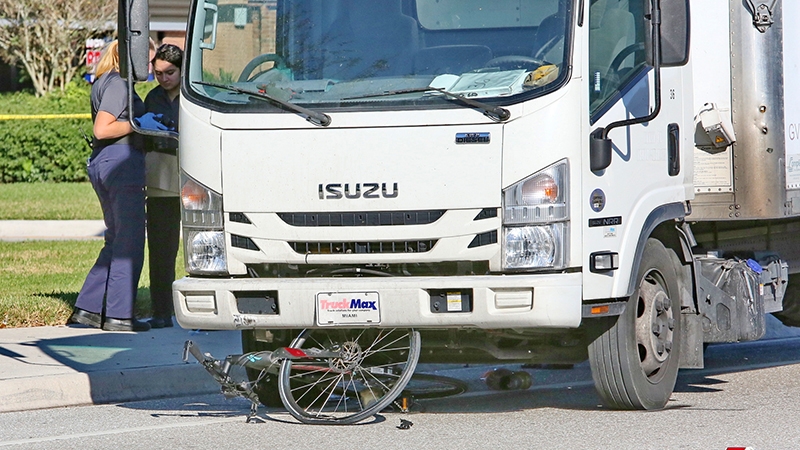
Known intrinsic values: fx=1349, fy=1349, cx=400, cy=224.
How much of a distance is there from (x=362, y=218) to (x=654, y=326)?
174cm

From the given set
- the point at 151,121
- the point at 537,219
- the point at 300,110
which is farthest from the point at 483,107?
the point at 151,121

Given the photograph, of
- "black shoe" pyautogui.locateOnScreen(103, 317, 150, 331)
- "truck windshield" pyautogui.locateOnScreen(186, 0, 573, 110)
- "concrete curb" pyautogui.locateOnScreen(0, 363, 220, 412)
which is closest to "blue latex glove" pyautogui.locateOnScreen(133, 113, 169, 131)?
"black shoe" pyautogui.locateOnScreen(103, 317, 150, 331)

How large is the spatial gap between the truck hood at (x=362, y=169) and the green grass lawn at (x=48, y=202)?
11.9 m

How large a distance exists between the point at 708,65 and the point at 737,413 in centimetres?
198

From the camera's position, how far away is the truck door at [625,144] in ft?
21.1

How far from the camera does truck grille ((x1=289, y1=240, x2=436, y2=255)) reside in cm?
632

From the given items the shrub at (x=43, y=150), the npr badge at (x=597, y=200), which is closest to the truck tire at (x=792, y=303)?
the npr badge at (x=597, y=200)

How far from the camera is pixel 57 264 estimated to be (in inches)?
520

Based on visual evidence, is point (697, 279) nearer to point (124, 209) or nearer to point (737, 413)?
point (737, 413)

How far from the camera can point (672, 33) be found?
646cm

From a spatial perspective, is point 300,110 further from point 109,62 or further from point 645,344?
point 109,62

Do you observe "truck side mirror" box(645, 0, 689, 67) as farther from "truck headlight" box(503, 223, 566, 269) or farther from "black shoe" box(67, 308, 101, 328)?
"black shoe" box(67, 308, 101, 328)

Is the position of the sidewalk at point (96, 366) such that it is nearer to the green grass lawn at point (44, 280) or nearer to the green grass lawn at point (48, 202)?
the green grass lawn at point (44, 280)

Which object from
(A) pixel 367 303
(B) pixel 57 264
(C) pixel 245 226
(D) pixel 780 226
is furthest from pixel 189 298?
(B) pixel 57 264
